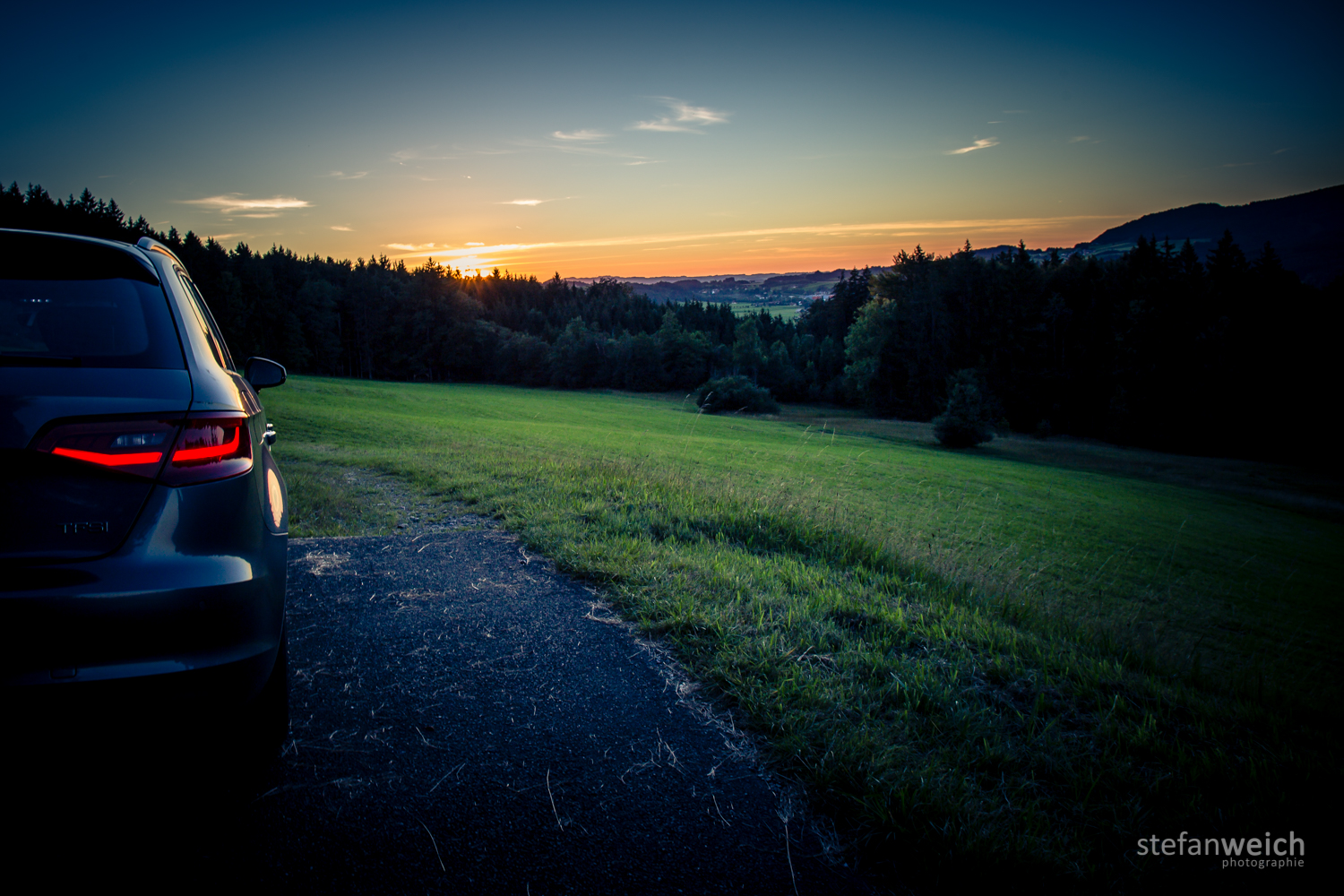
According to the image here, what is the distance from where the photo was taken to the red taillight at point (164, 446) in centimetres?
169

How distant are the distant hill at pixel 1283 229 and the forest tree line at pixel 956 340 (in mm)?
5808

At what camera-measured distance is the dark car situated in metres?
1.59

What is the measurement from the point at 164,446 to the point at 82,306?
868 millimetres

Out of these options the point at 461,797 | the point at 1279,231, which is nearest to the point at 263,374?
the point at 461,797

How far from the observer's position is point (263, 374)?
3689 millimetres

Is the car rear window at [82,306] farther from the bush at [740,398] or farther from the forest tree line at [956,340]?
the bush at [740,398]

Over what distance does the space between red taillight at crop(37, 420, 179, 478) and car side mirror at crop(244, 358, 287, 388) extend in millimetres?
1941

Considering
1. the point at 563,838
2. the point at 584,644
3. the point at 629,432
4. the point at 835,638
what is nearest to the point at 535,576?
the point at 584,644

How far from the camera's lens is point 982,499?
19.9m

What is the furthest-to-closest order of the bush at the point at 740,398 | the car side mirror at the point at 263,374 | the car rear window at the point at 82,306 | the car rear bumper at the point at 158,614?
the bush at the point at 740,398 → the car side mirror at the point at 263,374 → the car rear window at the point at 82,306 → the car rear bumper at the point at 158,614

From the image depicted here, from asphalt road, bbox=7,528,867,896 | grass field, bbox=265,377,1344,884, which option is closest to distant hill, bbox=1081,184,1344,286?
grass field, bbox=265,377,1344,884

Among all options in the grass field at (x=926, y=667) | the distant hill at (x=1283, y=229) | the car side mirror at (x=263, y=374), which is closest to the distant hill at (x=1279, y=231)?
the distant hill at (x=1283, y=229)

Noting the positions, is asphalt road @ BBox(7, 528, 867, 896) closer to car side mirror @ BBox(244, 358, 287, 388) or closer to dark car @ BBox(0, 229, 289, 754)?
dark car @ BBox(0, 229, 289, 754)

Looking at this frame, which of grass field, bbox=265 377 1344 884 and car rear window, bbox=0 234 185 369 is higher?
car rear window, bbox=0 234 185 369
